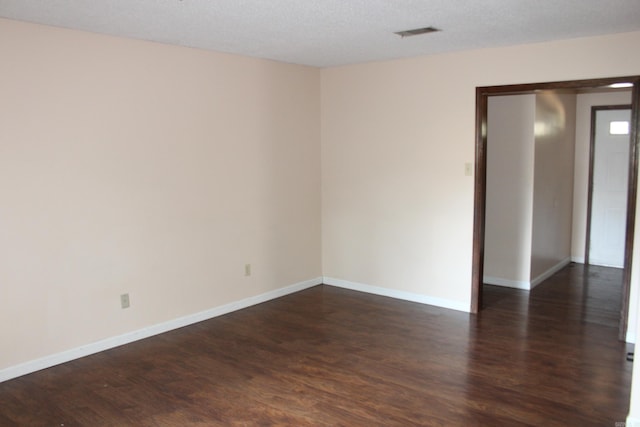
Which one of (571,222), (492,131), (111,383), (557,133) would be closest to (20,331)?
(111,383)

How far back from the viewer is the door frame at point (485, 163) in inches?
150

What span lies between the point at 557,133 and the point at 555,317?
243cm

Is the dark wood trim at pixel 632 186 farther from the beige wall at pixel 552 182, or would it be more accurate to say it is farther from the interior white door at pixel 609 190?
the interior white door at pixel 609 190

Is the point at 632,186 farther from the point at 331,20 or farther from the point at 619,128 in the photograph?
the point at 619,128

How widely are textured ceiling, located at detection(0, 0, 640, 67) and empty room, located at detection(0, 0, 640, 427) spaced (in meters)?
0.03

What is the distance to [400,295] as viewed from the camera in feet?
16.9

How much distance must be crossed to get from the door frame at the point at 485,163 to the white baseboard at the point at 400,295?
0.16 metres

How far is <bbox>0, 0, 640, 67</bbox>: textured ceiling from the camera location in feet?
9.64

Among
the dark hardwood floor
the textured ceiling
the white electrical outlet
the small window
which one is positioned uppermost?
the textured ceiling

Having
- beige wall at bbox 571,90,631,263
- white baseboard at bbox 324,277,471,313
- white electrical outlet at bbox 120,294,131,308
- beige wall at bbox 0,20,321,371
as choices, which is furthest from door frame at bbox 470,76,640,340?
white electrical outlet at bbox 120,294,131,308

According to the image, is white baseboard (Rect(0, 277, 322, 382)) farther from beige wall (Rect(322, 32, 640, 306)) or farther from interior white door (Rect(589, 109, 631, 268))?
interior white door (Rect(589, 109, 631, 268))

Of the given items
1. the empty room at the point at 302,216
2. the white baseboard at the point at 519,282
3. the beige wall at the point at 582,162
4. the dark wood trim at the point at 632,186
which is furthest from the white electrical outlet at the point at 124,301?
the beige wall at the point at 582,162

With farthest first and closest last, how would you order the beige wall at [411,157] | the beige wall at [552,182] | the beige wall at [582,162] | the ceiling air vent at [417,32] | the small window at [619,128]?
the beige wall at [582,162]
the small window at [619,128]
the beige wall at [552,182]
the beige wall at [411,157]
the ceiling air vent at [417,32]

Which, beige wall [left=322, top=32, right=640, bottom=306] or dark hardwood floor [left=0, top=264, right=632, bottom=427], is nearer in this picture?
dark hardwood floor [left=0, top=264, right=632, bottom=427]
